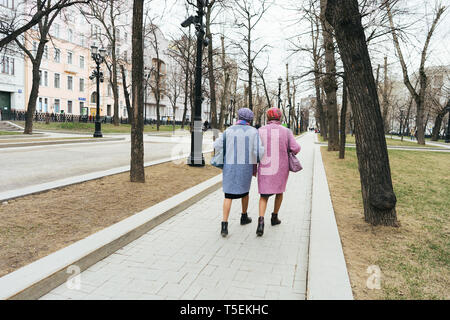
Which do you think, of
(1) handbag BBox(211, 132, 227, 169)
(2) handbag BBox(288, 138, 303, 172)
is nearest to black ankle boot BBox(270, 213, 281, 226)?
(2) handbag BBox(288, 138, 303, 172)

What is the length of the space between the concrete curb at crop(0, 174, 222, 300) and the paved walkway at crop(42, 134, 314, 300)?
0.09 m

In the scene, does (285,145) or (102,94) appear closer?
(285,145)

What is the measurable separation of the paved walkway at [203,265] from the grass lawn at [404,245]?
61cm

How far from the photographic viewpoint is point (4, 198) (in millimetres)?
5883

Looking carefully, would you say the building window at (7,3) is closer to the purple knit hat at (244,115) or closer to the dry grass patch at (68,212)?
the dry grass patch at (68,212)

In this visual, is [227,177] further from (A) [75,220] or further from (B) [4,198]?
(B) [4,198]

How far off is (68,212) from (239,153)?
9.35 ft


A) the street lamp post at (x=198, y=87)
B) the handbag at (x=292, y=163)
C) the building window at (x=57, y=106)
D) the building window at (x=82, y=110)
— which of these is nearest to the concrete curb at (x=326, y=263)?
the handbag at (x=292, y=163)

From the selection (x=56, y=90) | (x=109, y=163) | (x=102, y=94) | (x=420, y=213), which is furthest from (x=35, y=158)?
(x=102, y=94)

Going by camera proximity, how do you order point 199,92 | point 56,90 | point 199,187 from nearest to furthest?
1. point 199,187
2. point 199,92
3. point 56,90

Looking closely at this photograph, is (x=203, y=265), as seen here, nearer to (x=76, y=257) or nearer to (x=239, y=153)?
(x=76, y=257)

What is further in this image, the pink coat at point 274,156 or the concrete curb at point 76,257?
the pink coat at point 274,156

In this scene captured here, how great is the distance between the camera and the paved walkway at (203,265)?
10.9 feet

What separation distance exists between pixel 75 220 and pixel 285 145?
3.27 m
